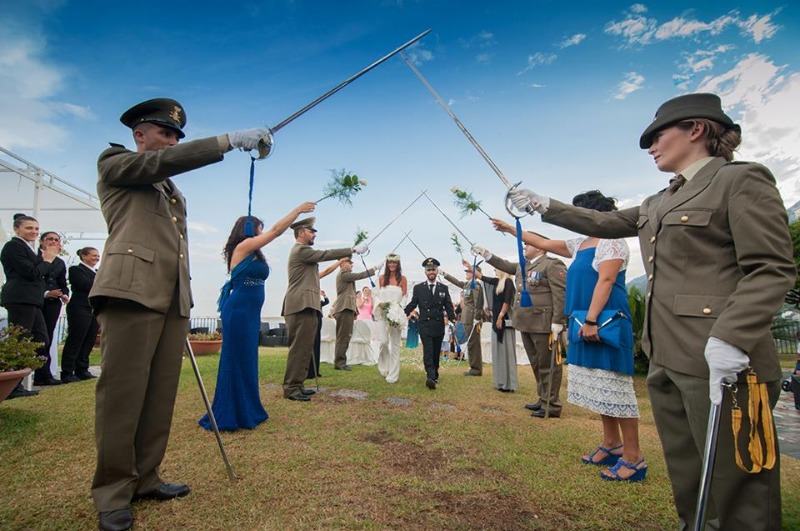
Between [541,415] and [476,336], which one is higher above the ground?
[476,336]

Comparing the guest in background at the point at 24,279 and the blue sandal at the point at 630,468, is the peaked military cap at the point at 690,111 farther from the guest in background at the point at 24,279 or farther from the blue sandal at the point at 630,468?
the guest in background at the point at 24,279

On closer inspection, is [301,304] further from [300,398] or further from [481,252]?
[481,252]

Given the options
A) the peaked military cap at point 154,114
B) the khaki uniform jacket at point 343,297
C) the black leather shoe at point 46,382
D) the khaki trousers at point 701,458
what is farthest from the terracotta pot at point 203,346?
the khaki trousers at point 701,458

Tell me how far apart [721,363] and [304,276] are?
211 inches

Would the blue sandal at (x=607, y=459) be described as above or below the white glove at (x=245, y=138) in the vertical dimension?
below

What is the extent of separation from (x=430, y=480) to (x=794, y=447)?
424 centimetres

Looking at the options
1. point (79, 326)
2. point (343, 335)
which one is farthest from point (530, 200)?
point (343, 335)

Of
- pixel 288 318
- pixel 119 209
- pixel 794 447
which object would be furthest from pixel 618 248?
pixel 288 318

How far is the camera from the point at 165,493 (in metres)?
2.73

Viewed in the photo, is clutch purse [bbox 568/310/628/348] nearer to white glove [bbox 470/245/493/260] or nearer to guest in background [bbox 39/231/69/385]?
white glove [bbox 470/245/493/260]

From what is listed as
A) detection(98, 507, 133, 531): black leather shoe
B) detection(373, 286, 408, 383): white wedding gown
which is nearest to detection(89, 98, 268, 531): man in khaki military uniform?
detection(98, 507, 133, 531): black leather shoe

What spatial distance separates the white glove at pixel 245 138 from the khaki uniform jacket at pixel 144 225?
104 mm

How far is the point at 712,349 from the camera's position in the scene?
167cm

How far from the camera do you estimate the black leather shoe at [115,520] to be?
2.31 m
